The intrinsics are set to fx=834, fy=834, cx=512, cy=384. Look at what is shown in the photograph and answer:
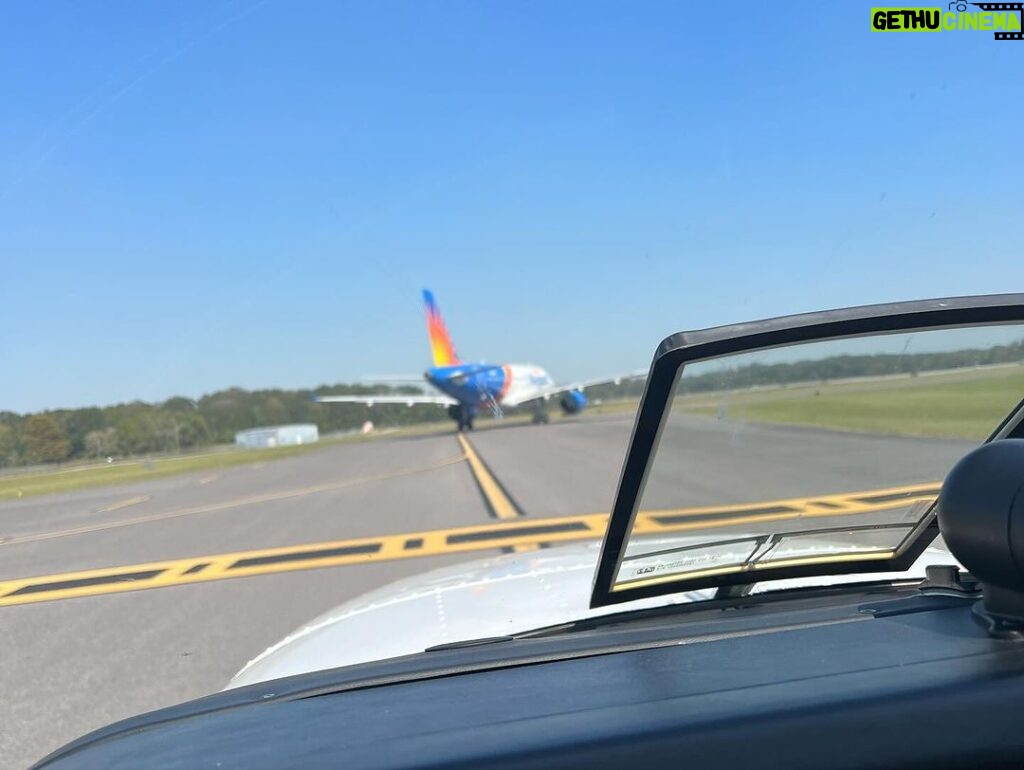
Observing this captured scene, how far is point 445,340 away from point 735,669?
136 ft

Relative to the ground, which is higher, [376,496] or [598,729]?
[598,729]

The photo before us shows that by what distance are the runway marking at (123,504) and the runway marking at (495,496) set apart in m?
6.69

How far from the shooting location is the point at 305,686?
83.4 inches

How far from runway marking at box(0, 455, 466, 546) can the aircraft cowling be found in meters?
21.3

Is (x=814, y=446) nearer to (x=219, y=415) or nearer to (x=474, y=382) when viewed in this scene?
(x=219, y=415)

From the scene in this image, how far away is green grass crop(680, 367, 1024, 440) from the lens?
2.41 metres

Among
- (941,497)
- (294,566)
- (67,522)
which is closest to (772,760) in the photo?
(941,497)

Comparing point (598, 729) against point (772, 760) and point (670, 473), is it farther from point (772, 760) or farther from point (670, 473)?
point (670, 473)

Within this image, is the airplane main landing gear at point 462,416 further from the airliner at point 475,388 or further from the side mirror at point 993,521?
the side mirror at point 993,521

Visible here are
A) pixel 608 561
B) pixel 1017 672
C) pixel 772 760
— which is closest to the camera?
pixel 772 760

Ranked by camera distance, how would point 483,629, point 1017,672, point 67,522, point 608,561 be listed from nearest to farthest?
point 1017,672 → point 608,561 → point 483,629 → point 67,522

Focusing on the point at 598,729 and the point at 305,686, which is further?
the point at 305,686

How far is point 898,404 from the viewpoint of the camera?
8.82ft

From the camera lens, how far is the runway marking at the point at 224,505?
10.8 meters
